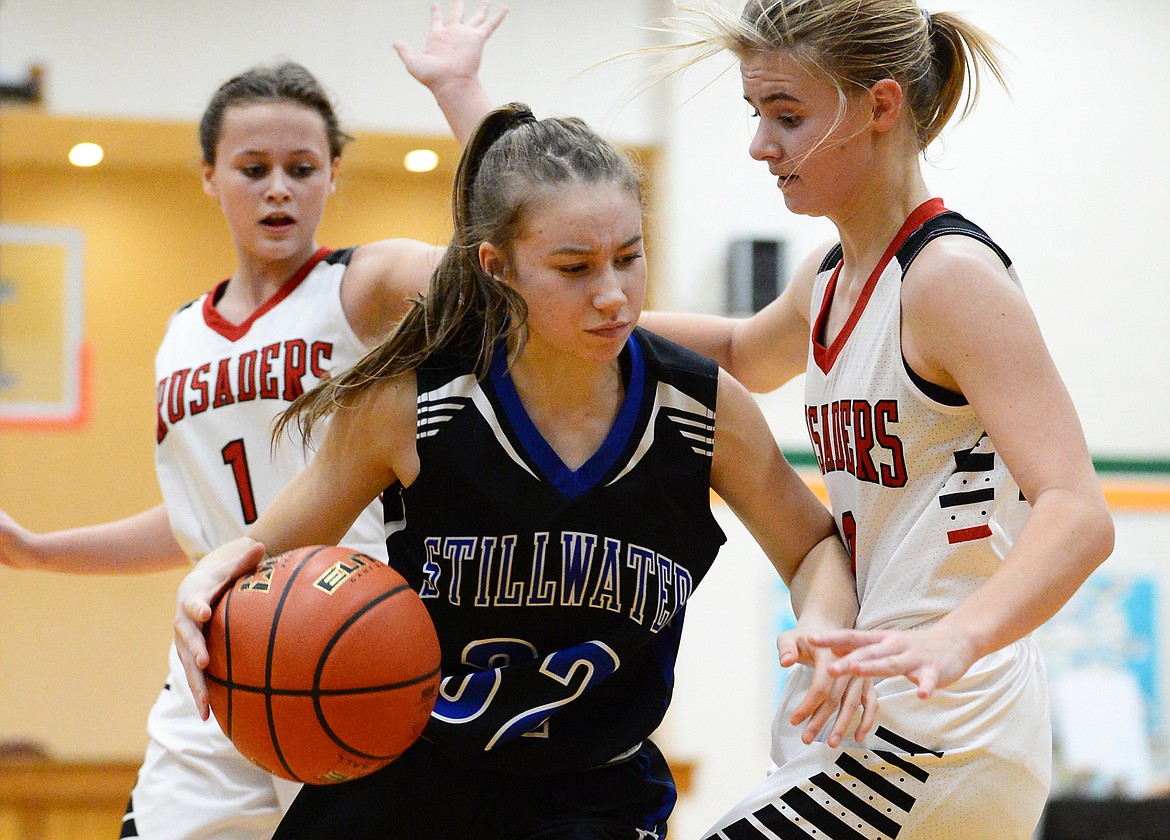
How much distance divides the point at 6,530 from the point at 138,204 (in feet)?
15.8

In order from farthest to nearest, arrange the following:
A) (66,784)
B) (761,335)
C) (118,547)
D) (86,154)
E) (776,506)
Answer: (86,154)
(66,784)
(118,547)
(761,335)
(776,506)

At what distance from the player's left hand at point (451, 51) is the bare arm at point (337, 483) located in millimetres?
1113

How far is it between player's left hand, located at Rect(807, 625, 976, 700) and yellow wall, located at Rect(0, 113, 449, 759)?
5.85m

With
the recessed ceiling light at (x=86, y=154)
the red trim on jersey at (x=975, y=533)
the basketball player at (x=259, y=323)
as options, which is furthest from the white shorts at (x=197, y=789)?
the recessed ceiling light at (x=86, y=154)

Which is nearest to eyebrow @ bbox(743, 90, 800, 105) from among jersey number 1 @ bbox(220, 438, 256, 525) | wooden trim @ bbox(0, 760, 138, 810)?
jersey number 1 @ bbox(220, 438, 256, 525)

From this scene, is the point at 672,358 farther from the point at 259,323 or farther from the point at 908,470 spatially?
the point at 259,323

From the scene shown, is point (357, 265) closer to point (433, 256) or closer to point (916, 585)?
point (433, 256)

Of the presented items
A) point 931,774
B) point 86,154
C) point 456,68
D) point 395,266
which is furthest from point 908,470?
point 86,154

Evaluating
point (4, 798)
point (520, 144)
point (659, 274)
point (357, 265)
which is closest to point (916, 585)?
point (520, 144)

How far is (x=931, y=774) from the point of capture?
2131 millimetres

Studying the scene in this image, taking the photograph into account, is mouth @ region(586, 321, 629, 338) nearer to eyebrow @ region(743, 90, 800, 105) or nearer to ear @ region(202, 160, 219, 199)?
eyebrow @ region(743, 90, 800, 105)

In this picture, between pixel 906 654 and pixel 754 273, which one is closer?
pixel 906 654

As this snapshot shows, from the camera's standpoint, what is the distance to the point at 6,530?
329cm

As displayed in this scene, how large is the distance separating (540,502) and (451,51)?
1.44 metres
